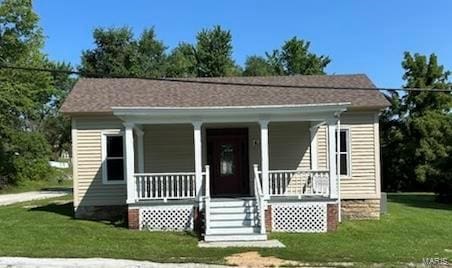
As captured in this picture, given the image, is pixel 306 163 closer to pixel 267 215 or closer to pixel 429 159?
pixel 267 215

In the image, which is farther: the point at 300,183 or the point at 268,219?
the point at 300,183

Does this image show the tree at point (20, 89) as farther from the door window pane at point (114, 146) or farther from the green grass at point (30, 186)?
the door window pane at point (114, 146)

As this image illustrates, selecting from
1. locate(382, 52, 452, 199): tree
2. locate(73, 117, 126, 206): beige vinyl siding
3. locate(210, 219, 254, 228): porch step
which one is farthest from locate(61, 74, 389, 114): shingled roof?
locate(382, 52, 452, 199): tree

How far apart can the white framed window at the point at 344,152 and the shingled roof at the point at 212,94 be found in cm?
104

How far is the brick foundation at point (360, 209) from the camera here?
64.6 feet

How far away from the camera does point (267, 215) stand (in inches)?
659

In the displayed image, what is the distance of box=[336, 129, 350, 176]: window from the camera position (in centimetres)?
1995

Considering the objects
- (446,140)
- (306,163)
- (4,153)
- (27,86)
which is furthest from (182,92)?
(4,153)

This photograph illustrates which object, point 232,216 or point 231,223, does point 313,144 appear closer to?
point 232,216

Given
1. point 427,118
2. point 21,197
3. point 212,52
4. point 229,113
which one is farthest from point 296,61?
point 229,113

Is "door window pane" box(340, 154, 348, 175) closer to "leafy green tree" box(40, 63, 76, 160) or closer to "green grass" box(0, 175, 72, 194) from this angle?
"green grass" box(0, 175, 72, 194)

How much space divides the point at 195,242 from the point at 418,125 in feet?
91.8

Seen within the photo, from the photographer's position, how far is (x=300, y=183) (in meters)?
19.8

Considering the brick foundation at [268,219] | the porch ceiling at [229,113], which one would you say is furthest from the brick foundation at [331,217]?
the porch ceiling at [229,113]
